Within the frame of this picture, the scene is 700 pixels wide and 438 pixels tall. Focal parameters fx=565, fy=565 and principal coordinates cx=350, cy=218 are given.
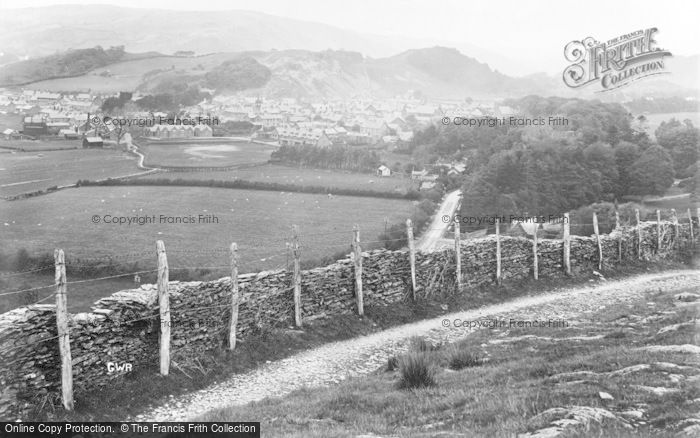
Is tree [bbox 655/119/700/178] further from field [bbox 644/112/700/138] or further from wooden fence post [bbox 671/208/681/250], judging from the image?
wooden fence post [bbox 671/208/681/250]

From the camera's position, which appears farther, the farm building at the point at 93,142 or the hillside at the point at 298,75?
the hillside at the point at 298,75

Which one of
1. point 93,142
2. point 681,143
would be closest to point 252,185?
point 93,142

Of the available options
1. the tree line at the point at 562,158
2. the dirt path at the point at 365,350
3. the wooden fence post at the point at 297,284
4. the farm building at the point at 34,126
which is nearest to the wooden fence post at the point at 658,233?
the dirt path at the point at 365,350

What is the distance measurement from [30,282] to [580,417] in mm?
13197

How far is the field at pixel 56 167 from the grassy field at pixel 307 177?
5.67 feet

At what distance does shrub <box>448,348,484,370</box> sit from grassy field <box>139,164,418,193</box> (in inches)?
568

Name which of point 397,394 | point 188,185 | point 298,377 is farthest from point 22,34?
point 397,394

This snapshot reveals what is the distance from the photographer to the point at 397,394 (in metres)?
9.05

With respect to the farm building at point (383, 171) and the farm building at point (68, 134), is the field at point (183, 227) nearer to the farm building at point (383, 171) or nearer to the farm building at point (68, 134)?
the farm building at point (68, 134)

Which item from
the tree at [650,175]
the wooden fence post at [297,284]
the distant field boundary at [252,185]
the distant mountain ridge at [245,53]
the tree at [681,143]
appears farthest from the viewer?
the tree at [681,143]

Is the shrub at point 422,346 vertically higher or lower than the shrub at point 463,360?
lower

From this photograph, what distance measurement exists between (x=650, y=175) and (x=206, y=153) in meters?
32.3

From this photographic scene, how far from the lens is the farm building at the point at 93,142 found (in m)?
20.2

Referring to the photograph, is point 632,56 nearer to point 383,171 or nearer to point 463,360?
point 383,171
